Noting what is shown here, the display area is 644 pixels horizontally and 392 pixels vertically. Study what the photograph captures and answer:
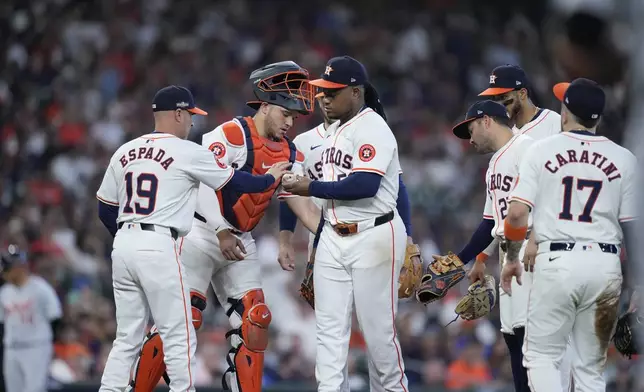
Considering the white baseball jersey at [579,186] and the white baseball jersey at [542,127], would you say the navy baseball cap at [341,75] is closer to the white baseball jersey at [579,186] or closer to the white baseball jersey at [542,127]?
the white baseball jersey at [542,127]

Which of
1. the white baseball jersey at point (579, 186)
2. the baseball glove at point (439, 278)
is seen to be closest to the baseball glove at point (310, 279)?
the baseball glove at point (439, 278)

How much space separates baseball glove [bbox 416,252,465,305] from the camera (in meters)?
5.91

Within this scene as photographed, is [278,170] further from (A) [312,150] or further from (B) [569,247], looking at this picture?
(B) [569,247]

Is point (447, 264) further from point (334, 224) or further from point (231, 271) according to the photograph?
point (231, 271)

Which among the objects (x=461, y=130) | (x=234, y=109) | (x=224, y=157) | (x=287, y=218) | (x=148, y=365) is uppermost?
(x=234, y=109)

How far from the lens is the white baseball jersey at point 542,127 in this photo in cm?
613

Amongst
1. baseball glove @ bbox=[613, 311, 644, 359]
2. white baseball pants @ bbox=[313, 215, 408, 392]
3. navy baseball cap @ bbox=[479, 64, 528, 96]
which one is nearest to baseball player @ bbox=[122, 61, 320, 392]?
white baseball pants @ bbox=[313, 215, 408, 392]

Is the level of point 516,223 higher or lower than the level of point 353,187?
lower

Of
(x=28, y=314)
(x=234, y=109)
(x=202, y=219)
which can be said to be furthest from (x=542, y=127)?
(x=234, y=109)

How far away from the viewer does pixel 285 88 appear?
20.5 feet

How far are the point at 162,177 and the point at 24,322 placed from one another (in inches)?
165

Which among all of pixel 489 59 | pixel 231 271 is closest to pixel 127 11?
pixel 489 59

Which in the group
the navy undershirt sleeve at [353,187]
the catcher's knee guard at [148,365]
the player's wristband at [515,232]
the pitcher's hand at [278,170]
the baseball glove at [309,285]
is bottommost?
the catcher's knee guard at [148,365]

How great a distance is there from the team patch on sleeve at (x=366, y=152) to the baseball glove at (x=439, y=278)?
33.4 inches
